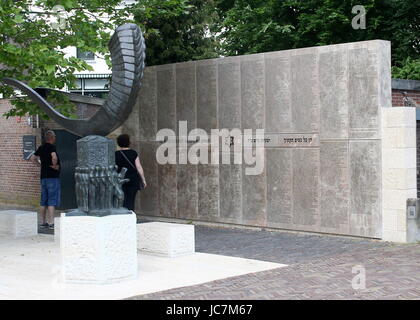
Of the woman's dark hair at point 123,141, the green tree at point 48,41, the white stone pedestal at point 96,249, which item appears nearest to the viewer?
the white stone pedestal at point 96,249

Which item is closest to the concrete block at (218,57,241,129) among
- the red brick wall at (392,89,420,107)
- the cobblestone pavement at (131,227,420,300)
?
the cobblestone pavement at (131,227,420,300)

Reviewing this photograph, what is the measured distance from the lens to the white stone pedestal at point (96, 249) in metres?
8.30

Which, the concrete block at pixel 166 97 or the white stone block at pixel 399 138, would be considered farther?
the concrete block at pixel 166 97

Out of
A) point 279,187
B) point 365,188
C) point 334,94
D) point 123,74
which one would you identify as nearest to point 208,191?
point 279,187

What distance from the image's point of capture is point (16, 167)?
1927cm

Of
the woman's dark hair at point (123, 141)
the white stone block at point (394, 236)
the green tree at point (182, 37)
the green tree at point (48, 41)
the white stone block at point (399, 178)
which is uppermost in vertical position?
the green tree at point (182, 37)

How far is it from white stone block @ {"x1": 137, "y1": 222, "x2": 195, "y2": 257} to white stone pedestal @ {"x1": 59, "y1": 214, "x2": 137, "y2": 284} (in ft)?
5.39

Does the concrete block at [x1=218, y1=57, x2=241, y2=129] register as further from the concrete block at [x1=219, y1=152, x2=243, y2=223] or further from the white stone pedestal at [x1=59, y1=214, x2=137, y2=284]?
the white stone pedestal at [x1=59, y1=214, x2=137, y2=284]

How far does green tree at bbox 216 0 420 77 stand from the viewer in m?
21.7

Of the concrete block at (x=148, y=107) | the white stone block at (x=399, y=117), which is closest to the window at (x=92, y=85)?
the concrete block at (x=148, y=107)

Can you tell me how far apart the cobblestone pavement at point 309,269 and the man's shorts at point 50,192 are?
2.90 m

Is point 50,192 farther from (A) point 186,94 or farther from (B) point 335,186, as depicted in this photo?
(B) point 335,186

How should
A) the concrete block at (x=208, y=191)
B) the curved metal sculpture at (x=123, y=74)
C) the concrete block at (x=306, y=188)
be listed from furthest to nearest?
the concrete block at (x=208, y=191)
the concrete block at (x=306, y=188)
the curved metal sculpture at (x=123, y=74)

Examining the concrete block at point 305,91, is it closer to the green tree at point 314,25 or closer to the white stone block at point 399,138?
the white stone block at point 399,138
